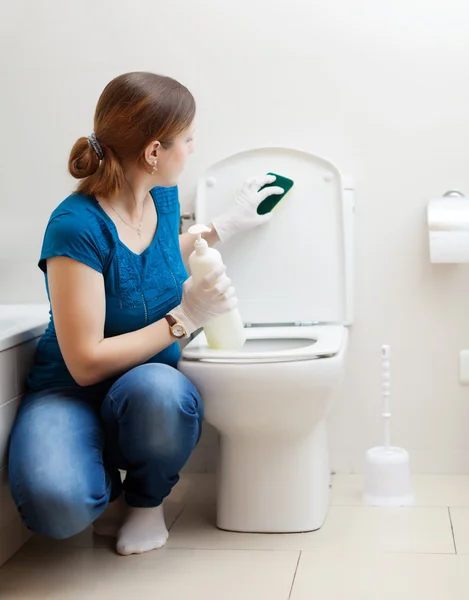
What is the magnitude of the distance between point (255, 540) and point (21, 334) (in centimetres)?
61

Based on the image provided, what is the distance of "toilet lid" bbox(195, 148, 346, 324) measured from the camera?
1956 millimetres

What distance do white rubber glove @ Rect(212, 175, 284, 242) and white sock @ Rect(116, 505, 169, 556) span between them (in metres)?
0.63

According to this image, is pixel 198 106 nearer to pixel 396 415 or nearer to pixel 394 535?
pixel 396 415

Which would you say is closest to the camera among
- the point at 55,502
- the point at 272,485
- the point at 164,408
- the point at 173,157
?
the point at 55,502

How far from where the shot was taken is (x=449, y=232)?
72.2 inches

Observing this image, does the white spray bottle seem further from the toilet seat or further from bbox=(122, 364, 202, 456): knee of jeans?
bbox=(122, 364, 202, 456): knee of jeans

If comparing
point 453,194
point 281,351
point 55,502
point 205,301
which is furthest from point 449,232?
point 55,502

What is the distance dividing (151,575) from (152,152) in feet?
2.50

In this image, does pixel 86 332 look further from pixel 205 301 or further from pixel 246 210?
pixel 246 210

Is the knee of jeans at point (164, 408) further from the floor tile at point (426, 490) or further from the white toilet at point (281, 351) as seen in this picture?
the floor tile at point (426, 490)

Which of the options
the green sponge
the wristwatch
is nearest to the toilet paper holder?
the green sponge

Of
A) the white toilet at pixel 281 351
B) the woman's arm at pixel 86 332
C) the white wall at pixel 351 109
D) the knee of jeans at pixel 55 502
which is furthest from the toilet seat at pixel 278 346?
the knee of jeans at pixel 55 502

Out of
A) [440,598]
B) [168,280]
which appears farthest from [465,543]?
[168,280]

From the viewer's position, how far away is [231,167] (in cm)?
199
